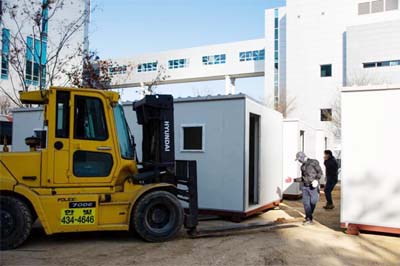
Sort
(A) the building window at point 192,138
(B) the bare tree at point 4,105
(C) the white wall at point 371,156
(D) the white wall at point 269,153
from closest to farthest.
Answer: (C) the white wall at point 371,156, (A) the building window at point 192,138, (D) the white wall at point 269,153, (B) the bare tree at point 4,105

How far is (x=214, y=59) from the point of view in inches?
1976

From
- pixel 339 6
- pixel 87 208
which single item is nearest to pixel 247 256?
pixel 87 208

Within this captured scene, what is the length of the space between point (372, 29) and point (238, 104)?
3130 centimetres

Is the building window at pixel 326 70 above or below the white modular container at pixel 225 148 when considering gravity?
above

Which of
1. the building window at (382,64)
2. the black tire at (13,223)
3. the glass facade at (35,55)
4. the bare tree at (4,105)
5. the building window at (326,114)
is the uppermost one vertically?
the building window at (382,64)

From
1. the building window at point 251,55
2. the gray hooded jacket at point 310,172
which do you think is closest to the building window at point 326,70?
the building window at point 251,55

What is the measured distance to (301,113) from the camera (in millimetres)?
40938

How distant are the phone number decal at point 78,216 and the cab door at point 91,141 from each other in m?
0.49

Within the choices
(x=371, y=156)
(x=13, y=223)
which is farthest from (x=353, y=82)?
(x=13, y=223)

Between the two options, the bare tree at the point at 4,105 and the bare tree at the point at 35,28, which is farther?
the bare tree at the point at 4,105

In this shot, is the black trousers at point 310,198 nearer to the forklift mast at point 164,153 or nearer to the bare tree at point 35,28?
the forklift mast at point 164,153

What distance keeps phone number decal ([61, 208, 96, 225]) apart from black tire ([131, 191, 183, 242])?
696 millimetres

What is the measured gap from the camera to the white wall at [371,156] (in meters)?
7.80

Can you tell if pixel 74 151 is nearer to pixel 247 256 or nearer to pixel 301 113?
pixel 247 256
